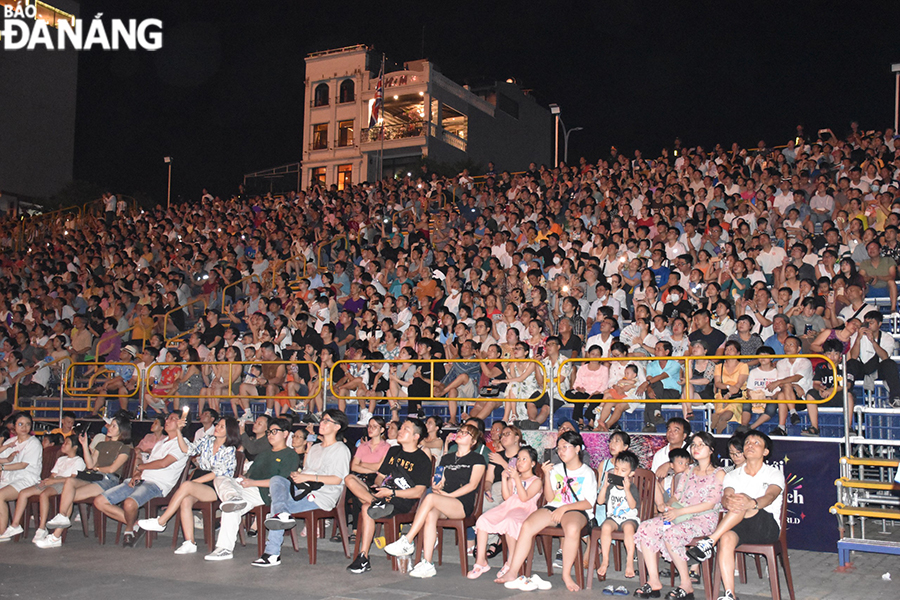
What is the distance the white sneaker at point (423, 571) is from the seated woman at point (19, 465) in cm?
512

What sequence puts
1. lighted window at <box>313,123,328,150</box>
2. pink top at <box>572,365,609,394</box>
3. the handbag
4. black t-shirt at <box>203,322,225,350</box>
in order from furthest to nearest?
lighted window at <box>313,123,328,150</box>, black t-shirt at <box>203,322,225,350</box>, pink top at <box>572,365,609,394</box>, the handbag

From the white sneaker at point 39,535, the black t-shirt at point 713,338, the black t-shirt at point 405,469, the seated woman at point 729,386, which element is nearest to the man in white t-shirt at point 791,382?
the seated woman at point 729,386

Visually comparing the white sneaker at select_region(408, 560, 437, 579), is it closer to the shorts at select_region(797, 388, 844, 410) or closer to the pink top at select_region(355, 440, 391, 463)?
the pink top at select_region(355, 440, 391, 463)

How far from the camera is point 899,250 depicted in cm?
1110

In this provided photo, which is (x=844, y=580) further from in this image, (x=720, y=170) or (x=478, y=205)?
(x=478, y=205)

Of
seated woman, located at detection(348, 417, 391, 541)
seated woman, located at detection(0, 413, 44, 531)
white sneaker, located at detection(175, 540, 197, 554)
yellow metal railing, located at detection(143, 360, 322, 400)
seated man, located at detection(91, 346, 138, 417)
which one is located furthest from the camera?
seated man, located at detection(91, 346, 138, 417)

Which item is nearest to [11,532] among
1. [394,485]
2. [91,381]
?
[91,381]

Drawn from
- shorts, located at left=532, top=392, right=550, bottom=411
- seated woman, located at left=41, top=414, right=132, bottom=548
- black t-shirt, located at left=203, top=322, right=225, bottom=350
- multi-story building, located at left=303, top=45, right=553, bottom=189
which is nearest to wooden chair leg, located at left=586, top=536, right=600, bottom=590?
shorts, located at left=532, top=392, right=550, bottom=411

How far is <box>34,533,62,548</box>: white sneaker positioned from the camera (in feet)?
29.1

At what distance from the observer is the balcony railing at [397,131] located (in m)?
42.0

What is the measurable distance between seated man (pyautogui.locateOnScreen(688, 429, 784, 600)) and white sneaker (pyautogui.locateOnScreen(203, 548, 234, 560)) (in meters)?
4.45

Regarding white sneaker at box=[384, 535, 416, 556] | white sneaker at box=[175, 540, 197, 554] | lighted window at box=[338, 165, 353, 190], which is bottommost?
white sneaker at box=[175, 540, 197, 554]

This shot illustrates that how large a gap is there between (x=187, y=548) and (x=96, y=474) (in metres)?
1.93

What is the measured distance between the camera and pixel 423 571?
7398 mm
